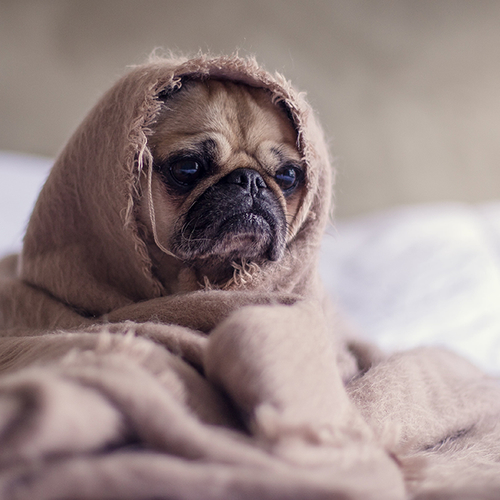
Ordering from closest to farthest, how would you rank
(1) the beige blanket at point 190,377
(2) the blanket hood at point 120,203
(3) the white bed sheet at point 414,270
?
(1) the beige blanket at point 190,377 → (2) the blanket hood at point 120,203 → (3) the white bed sheet at point 414,270

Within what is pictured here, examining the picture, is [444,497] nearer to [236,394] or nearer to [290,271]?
[236,394]

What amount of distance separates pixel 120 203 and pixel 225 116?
0.30m

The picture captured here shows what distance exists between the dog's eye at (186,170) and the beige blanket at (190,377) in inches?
2.3

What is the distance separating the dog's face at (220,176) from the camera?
0.93 meters

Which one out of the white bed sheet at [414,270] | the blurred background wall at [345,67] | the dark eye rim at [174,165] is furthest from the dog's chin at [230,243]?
the blurred background wall at [345,67]

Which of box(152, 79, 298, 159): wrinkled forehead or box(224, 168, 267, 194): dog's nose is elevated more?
box(152, 79, 298, 159): wrinkled forehead

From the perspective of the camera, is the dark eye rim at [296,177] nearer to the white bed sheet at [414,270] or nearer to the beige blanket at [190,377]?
the beige blanket at [190,377]

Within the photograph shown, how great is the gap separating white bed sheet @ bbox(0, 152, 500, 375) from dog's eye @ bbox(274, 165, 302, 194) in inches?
20.0

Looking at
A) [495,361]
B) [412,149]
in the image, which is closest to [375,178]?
[412,149]

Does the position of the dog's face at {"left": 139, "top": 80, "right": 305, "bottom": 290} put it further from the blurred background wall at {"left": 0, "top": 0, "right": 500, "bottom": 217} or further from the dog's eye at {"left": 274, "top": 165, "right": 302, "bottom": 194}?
the blurred background wall at {"left": 0, "top": 0, "right": 500, "bottom": 217}

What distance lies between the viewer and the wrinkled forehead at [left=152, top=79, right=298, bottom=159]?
97 centimetres

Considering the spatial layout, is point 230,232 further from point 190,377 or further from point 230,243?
point 190,377

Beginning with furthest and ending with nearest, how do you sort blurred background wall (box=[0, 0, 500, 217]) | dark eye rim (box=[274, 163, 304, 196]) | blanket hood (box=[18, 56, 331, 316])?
blurred background wall (box=[0, 0, 500, 217])
dark eye rim (box=[274, 163, 304, 196])
blanket hood (box=[18, 56, 331, 316])

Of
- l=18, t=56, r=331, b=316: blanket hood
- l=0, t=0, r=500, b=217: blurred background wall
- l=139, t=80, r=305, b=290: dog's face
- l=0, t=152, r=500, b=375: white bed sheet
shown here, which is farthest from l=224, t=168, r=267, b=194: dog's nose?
l=0, t=0, r=500, b=217: blurred background wall
